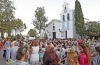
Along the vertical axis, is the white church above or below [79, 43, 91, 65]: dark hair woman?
above

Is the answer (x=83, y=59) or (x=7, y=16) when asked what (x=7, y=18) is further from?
(x=83, y=59)

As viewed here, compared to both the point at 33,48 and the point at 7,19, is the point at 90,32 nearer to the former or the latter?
the point at 7,19

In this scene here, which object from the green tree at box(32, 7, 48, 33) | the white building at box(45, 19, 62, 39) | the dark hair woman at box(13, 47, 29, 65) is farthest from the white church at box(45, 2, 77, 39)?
the dark hair woman at box(13, 47, 29, 65)

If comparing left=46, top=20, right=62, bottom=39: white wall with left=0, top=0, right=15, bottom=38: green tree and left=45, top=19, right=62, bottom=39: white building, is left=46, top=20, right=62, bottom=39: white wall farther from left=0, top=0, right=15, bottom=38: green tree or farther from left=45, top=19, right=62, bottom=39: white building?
left=0, top=0, right=15, bottom=38: green tree

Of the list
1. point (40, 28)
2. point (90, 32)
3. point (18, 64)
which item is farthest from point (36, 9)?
point (18, 64)

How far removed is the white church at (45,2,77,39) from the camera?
52.6 meters

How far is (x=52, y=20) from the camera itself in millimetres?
60719

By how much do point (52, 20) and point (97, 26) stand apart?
1959 centimetres

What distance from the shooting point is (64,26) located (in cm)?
5528

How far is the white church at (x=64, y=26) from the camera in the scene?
173 feet

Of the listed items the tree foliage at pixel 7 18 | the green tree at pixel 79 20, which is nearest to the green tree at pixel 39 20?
the green tree at pixel 79 20

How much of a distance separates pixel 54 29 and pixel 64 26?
215 inches

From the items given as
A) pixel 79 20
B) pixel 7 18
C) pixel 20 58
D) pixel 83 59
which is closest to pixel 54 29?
pixel 79 20

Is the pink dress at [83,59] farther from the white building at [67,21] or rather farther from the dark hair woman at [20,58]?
the white building at [67,21]
